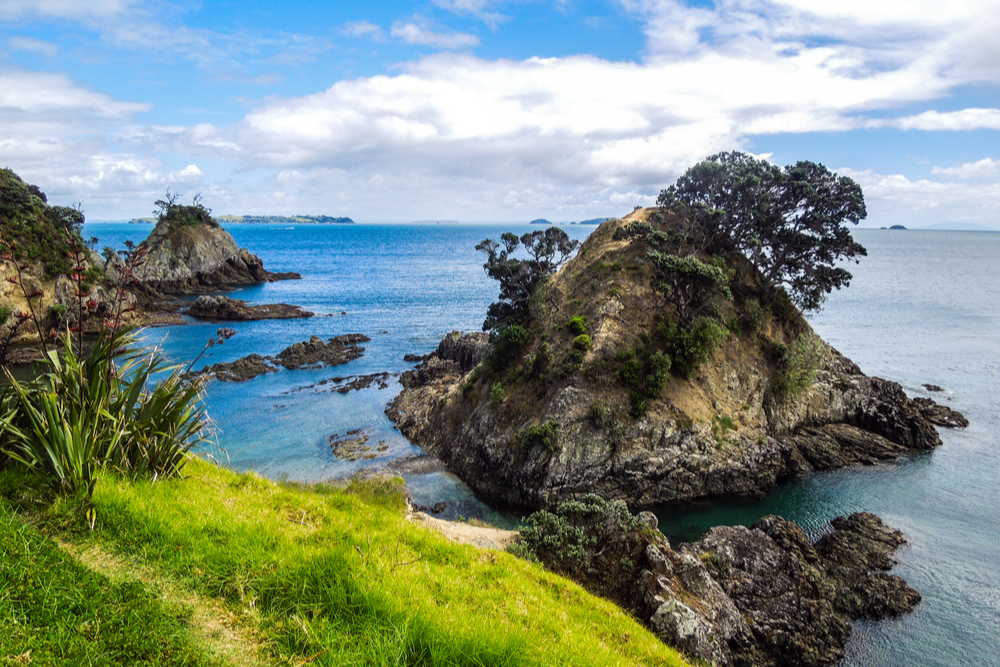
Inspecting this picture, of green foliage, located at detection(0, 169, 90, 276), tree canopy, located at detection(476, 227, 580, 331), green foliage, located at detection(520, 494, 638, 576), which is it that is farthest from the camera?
green foliage, located at detection(0, 169, 90, 276)

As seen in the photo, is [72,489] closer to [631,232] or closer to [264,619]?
[264,619]

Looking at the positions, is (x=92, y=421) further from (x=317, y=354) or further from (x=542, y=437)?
(x=317, y=354)

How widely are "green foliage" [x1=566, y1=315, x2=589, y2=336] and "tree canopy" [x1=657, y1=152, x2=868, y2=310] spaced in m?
11.9

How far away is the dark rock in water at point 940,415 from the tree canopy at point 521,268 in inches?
1220

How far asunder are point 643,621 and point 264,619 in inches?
445

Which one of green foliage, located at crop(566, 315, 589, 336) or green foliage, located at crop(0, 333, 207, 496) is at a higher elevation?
green foliage, located at crop(0, 333, 207, 496)

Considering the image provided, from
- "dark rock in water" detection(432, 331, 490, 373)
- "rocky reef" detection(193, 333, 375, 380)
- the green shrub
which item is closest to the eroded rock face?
"rocky reef" detection(193, 333, 375, 380)

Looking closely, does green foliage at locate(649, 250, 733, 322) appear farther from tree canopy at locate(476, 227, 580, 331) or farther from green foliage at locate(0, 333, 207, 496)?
green foliage at locate(0, 333, 207, 496)

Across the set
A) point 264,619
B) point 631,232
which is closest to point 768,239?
point 631,232

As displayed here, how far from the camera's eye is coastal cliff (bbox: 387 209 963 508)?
30328 millimetres

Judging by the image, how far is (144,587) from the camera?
262 inches

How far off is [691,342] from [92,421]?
31492mm

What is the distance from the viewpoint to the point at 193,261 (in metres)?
96.2

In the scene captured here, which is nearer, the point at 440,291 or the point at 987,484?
the point at 987,484
